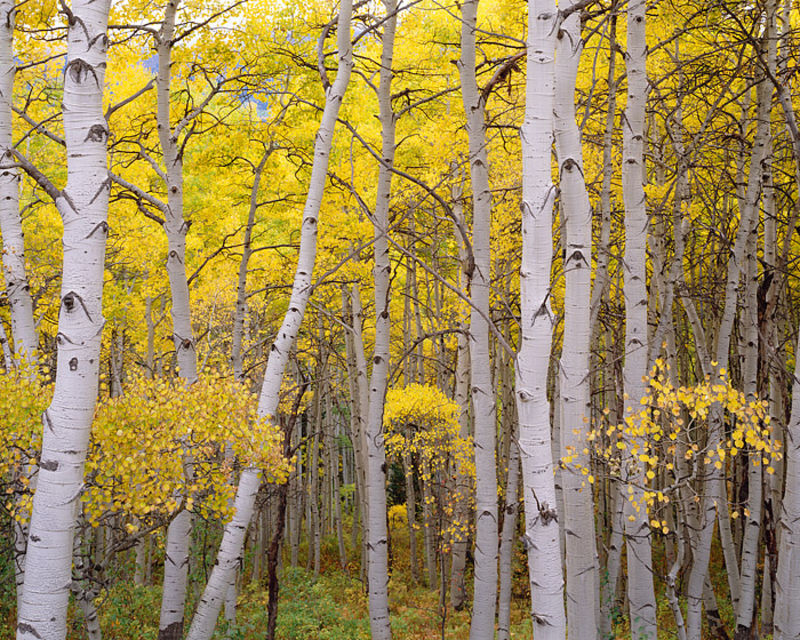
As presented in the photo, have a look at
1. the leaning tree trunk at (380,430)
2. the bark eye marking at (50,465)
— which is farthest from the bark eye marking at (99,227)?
the leaning tree trunk at (380,430)

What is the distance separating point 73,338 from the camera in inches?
110

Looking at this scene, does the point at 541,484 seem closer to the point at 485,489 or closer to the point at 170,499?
the point at 170,499

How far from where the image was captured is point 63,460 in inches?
109

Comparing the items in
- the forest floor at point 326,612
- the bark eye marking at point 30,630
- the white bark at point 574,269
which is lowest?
the forest floor at point 326,612

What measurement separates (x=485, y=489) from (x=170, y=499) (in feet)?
9.04

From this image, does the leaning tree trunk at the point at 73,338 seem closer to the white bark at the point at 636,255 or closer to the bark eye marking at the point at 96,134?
the bark eye marking at the point at 96,134

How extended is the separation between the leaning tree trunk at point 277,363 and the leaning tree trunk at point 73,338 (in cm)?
152

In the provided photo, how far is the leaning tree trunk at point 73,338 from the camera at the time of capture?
2.73 m

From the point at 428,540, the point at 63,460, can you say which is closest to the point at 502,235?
the point at 63,460

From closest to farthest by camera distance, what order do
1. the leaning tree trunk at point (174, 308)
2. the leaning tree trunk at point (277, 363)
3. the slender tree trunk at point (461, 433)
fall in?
1. the leaning tree trunk at point (277, 363)
2. the leaning tree trunk at point (174, 308)
3. the slender tree trunk at point (461, 433)

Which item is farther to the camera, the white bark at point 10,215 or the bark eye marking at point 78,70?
the white bark at point 10,215

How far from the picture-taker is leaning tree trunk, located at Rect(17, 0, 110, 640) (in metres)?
2.73

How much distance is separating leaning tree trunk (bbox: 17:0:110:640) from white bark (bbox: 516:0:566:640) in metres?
1.95

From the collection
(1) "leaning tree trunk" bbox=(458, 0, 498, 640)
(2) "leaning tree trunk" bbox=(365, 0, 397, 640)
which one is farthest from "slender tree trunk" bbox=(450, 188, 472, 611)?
(1) "leaning tree trunk" bbox=(458, 0, 498, 640)
